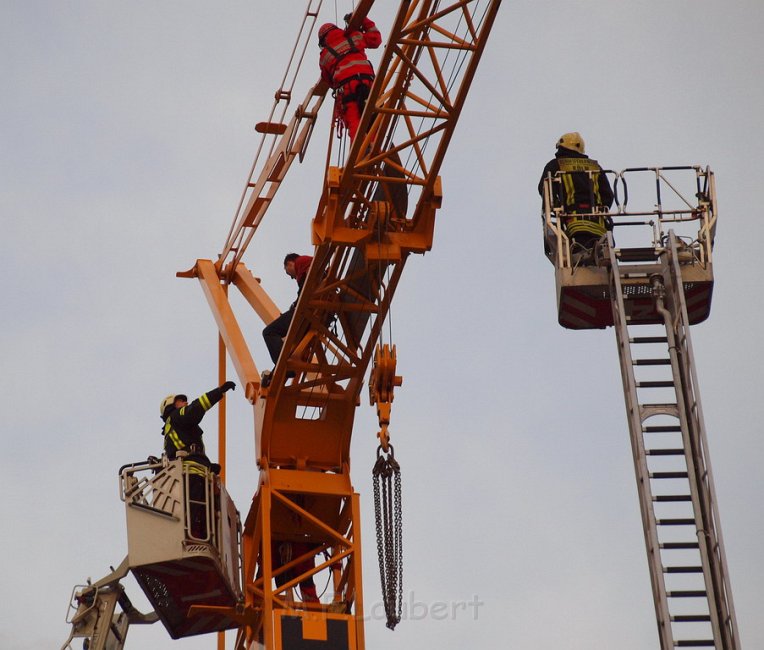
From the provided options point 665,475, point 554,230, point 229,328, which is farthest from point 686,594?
point 229,328

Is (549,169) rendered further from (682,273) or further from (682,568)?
(682,568)

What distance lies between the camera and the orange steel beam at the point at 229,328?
2750cm

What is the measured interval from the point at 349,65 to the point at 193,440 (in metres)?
5.92

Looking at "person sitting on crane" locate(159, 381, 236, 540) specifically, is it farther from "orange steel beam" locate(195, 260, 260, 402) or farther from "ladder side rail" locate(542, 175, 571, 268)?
"ladder side rail" locate(542, 175, 571, 268)

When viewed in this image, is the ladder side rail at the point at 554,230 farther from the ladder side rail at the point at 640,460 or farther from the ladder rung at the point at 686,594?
the ladder rung at the point at 686,594

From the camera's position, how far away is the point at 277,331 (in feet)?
84.2

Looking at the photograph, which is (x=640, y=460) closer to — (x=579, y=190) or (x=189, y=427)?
(x=579, y=190)

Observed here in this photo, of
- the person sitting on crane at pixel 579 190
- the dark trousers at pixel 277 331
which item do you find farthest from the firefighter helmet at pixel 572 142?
the dark trousers at pixel 277 331

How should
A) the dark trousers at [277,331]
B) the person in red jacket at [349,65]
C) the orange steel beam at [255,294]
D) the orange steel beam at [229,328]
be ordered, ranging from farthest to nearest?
the orange steel beam at [255,294]
the orange steel beam at [229,328]
the dark trousers at [277,331]
the person in red jacket at [349,65]

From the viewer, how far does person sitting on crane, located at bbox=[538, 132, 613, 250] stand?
22344mm

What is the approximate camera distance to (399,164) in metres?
23.6

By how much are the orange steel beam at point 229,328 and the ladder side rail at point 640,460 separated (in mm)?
8079

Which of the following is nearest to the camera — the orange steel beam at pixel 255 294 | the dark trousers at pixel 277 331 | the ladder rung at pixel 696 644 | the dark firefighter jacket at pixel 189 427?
the ladder rung at pixel 696 644

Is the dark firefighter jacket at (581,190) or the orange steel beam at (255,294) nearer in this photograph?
the dark firefighter jacket at (581,190)
